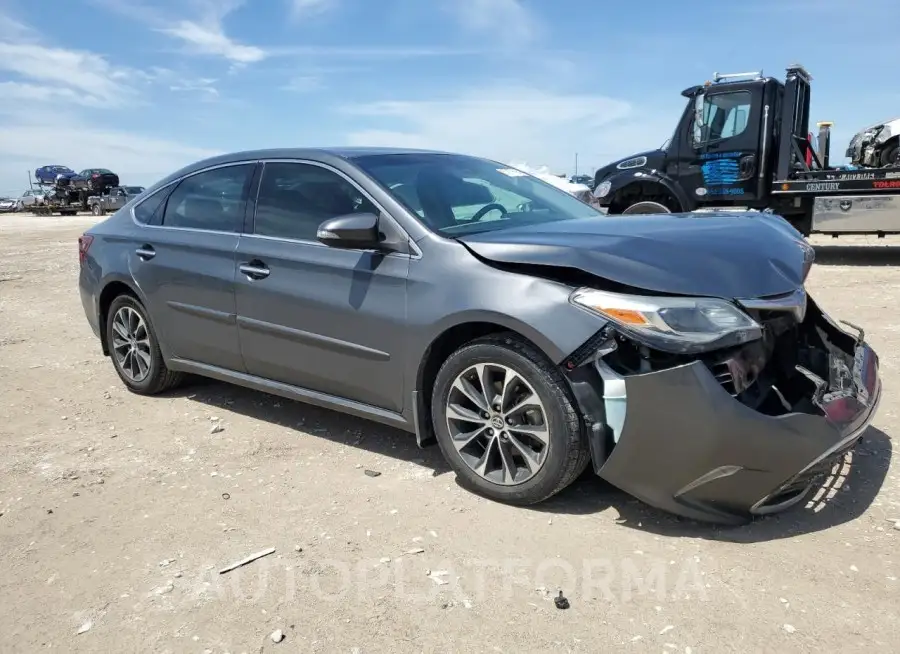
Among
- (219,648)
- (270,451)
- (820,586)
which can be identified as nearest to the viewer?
(219,648)

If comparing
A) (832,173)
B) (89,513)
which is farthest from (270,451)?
(832,173)

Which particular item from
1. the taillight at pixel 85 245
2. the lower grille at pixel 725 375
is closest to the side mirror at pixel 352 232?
the lower grille at pixel 725 375

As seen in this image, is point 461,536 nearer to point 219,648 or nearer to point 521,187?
point 219,648

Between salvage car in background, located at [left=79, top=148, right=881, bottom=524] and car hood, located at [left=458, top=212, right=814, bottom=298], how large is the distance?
0.01m

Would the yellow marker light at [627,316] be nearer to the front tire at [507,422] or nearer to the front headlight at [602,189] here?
the front tire at [507,422]

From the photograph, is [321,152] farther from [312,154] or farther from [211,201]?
[211,201]

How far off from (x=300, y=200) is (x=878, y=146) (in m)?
12.1

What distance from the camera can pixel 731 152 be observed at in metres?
11.4

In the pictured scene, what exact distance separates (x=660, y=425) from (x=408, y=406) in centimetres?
124

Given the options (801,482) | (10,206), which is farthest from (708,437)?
(10,206)

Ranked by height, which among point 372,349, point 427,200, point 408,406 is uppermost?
point 427,200

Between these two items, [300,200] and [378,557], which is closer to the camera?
[378,557]

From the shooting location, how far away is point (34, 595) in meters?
2.80

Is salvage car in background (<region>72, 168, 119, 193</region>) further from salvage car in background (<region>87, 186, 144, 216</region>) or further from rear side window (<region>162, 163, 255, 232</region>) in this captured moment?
rear side window (<region>162, 163, 255, 232</region>)
